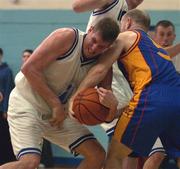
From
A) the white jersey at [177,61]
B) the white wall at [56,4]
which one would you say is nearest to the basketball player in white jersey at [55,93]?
the white jersey at [177,61]

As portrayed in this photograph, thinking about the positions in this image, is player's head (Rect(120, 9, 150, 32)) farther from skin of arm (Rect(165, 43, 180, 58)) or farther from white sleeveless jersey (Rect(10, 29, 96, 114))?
skin of arm (Rect(165, 43, 180, 58))

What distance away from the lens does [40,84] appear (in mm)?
4047

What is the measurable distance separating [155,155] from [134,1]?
58.5 inches

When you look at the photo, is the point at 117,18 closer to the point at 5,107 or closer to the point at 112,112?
the point at 112,112

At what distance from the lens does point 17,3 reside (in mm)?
9391

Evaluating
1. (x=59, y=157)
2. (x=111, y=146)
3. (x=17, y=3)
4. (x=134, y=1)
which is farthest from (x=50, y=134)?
(x=17, y=3)

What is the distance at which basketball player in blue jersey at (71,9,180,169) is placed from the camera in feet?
12.8

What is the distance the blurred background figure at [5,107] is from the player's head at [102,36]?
3.68 meters

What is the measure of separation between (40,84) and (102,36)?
2.06ft

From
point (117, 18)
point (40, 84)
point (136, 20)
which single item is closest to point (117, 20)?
point (117, 18)

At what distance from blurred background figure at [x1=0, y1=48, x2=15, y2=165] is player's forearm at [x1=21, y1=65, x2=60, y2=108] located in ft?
11.0

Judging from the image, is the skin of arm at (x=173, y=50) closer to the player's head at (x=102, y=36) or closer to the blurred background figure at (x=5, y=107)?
the player's head at (x=102, y=36)

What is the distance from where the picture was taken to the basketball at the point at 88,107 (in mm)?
3932

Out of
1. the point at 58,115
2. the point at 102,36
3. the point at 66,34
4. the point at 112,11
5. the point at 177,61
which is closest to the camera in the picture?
the point at 102,36
